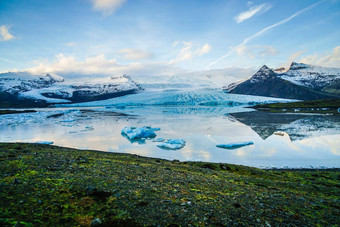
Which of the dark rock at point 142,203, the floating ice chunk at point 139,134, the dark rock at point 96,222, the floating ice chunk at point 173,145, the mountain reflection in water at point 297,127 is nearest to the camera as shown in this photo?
the dark rock at point 96,222

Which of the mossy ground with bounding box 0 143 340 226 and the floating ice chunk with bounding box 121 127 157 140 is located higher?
the mossy ground with bounding box 0 143 340 226

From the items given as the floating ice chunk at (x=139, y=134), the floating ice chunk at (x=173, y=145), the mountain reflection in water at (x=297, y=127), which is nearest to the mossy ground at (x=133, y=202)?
the floating ice chunk at (x=173, y=145)

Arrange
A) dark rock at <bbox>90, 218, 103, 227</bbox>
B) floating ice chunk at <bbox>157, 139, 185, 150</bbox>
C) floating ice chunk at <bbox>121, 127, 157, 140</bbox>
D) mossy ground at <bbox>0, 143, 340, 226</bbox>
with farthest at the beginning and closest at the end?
floating ice chunk at <bbox>121, 127, 157, 140</bbox> → floating ice chunk at <bbox>157, 139, 185, 150</bbox> → mossy ground at <bbox>0, 143, 340, 226</bbox> → dark rock at <bbox>90, 218, 103, 227</bbox>

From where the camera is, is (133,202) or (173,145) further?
(173,145)

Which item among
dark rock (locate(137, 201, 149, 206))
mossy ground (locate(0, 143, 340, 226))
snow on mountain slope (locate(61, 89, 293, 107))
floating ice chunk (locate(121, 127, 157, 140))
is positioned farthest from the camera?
snow on mountain slope (locate(61, 89, 293, 107))

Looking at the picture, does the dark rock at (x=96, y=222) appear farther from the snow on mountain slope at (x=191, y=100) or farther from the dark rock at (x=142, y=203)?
the snow on mountain slope at (x=191, y=100)

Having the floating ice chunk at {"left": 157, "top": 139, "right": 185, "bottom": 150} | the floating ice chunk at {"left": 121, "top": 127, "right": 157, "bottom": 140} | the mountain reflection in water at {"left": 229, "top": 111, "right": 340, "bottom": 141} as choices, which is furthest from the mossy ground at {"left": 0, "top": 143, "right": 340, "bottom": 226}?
the mountain reflection in water at {"left": 229, "top": 111, "right": 340, "bottom": 141}

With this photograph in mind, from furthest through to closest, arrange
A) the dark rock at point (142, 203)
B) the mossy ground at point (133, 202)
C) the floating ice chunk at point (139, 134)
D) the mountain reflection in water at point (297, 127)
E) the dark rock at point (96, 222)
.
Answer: the mountain reflection in water at point (297, 127) → the floating ice chunk at point (139, 134) → the dark rock at point (142, 203) → the mossy ground at point (133, 202) → the dark rock at point (96, 222)

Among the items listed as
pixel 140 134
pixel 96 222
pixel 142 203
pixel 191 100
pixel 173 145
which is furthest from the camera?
pixel 191 100

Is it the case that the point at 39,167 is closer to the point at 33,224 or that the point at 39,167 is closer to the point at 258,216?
the point at 33,224

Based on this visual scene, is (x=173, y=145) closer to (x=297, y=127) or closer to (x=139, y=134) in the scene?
(x=139, y=134)

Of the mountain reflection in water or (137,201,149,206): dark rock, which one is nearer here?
(137,201,149,206): dark rock

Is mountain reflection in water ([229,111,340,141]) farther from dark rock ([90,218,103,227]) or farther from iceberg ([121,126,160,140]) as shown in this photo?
dark rock ([90,218,103,227])

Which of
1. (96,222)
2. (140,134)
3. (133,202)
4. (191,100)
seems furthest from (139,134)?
(191,100)
